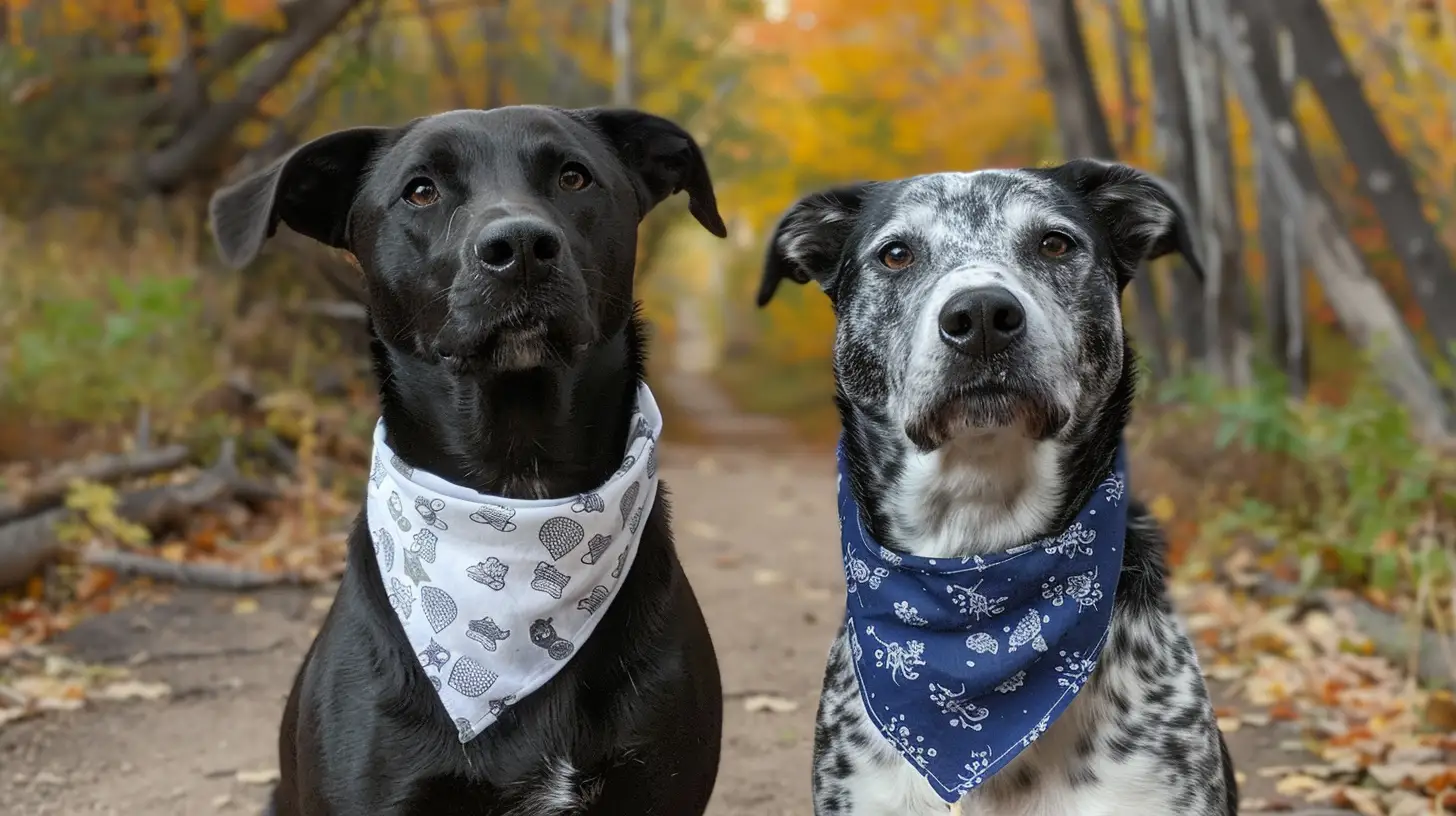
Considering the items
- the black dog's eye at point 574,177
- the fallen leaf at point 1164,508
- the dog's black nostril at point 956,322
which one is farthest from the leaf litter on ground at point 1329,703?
the black dog's eye at point 574,177

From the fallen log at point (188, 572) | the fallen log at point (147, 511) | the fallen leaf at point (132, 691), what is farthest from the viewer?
the fallen log at point (188, 572)

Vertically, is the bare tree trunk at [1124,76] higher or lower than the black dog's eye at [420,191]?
lower

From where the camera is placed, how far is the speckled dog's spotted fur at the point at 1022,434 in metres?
2.94

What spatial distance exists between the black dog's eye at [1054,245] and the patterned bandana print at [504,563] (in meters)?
1.09

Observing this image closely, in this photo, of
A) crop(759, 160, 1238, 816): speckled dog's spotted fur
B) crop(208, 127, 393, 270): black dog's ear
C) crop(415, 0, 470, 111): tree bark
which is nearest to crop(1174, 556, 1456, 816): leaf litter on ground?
crop(759, 160, 1238, 816): speckled dog's spotted fur

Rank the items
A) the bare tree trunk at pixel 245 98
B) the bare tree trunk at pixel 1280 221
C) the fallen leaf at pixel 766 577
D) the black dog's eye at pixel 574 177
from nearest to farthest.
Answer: the black dog's eye at pixel 574 177 < the bare tree trunk at pixel 1280 221 < the fallen leaf at pixel 766 577 < the bare tree trunk at pixel 245 98

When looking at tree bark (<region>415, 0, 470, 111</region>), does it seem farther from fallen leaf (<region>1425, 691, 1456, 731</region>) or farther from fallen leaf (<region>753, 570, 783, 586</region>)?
fallen leaf (<region>1425, 691, 1456, 731</region>)

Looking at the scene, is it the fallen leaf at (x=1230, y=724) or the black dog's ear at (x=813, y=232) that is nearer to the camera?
the black dog's ear at (x=813, y=232)

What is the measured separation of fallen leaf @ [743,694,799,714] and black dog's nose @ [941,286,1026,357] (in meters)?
2.88

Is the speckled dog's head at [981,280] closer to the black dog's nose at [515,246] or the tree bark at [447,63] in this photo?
the black dog's nose at [515,246]

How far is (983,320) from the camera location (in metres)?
2.81

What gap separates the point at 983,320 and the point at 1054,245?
1.76 feet

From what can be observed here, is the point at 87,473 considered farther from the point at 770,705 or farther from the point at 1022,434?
the point at 1022,434

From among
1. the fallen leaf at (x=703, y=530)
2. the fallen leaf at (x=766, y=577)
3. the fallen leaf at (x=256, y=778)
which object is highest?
the fallen leaf at (x=256, y=778)
